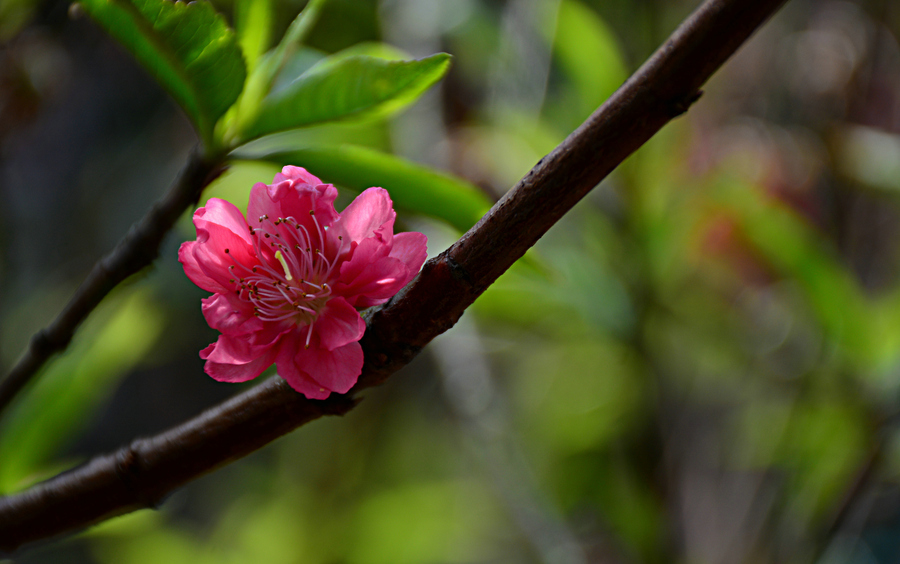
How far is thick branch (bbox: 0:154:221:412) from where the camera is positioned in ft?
1.37

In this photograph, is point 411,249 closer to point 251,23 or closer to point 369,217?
point 369,217

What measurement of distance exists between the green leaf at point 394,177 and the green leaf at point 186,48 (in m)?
0.05

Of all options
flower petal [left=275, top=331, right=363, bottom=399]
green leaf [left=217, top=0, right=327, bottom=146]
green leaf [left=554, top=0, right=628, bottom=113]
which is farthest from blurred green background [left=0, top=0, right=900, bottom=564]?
flower petal [left=275, top=331, right=363, bottom=399]

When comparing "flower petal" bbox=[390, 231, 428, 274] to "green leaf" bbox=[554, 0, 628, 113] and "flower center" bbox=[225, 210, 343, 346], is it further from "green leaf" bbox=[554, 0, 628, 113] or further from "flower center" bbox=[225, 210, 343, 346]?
"green leaf" bbox=[554, 0, 628, 113]

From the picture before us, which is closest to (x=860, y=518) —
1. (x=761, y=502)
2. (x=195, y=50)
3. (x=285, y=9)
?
(x=761, y=502)

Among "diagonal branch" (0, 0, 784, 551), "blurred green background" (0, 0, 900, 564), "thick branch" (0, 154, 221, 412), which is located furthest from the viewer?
"blurred green background" (0, 0, 900, 564)

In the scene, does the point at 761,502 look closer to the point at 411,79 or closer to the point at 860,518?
the point at 860,518

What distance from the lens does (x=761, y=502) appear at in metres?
1.23

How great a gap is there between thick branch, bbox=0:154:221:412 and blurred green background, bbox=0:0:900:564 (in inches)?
12.2

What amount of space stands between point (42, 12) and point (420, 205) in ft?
3.34

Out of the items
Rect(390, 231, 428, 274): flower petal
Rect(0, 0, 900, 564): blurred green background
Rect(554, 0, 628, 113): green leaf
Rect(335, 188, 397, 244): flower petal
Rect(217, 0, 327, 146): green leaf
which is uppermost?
Rect(217, 0, 327, 146): green leaf

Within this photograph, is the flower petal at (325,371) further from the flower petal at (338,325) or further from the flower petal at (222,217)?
the flower petal at (222,217)

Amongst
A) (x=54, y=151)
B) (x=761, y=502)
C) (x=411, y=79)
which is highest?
(x=411, y=79)

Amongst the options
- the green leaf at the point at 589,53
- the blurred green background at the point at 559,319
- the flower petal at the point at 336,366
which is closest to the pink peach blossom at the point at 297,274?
the flower petal at the point at 336,366
